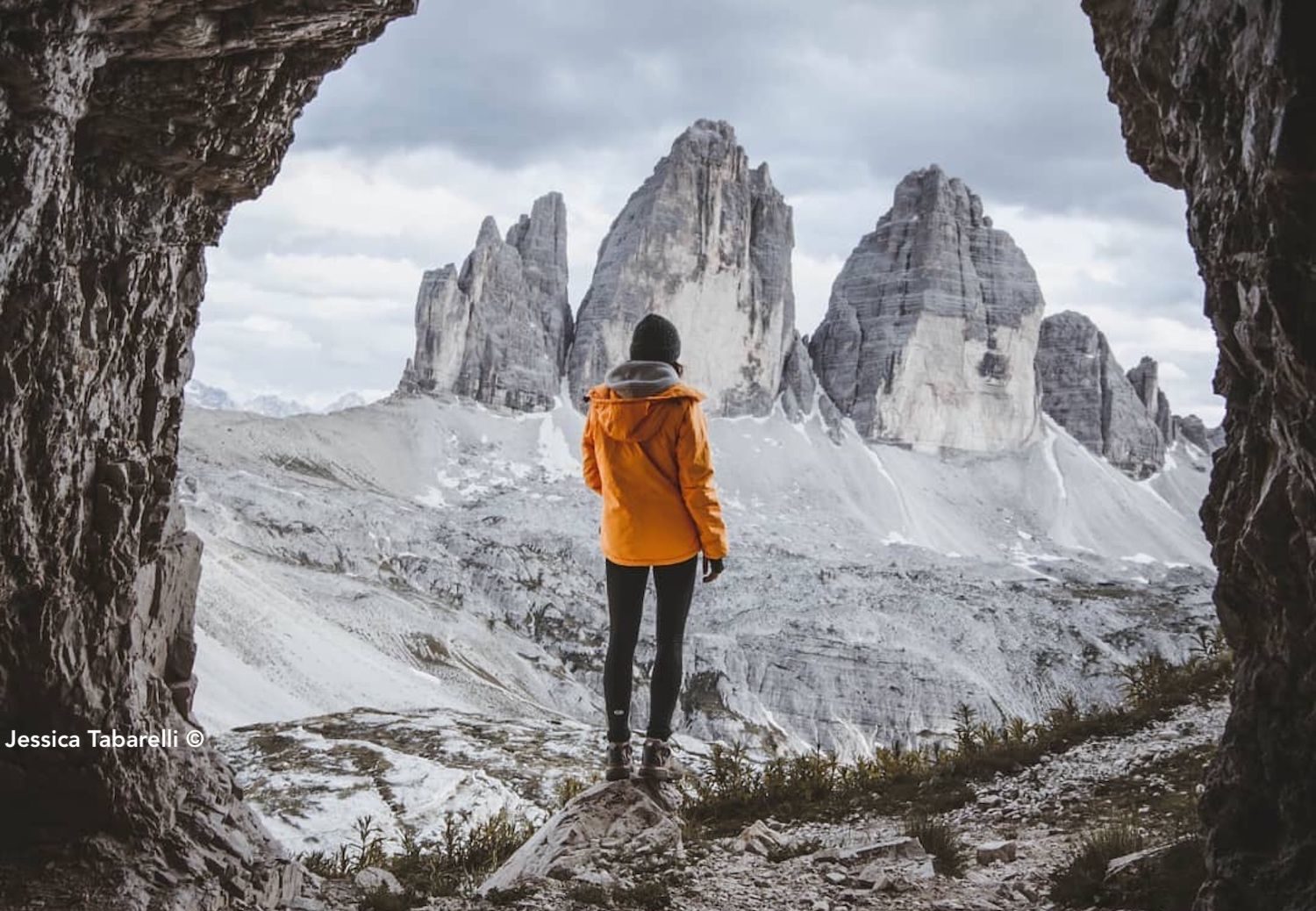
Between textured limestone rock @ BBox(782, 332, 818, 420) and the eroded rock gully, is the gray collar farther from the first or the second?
textured limestone rock @ BBox(782, 332, 818, 420)

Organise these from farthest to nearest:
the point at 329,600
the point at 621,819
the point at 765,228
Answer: the point at 765,228 → the point at 329,600 → the point at 621,819

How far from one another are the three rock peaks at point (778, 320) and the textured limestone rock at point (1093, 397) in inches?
10.4

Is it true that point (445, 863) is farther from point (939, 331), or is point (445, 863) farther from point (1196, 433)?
point (1196, 433)

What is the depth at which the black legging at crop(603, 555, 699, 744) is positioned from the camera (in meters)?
5.96

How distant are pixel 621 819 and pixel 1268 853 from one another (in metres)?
3.58

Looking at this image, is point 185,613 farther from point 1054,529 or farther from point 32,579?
point 1054,529

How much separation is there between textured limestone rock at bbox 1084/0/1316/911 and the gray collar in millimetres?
2934

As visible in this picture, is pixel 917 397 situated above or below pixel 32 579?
above

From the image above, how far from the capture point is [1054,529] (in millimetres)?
122125

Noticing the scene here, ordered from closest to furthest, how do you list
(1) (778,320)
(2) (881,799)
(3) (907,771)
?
(2) (881,799)
(3) (907,771)
(1) (778,320)

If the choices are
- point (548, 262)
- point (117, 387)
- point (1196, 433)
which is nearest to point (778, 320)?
point (548, 262)

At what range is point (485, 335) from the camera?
11700cm

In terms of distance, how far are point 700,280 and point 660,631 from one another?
119859 millimetres

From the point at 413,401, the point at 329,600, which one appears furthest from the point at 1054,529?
the point at 329,600
